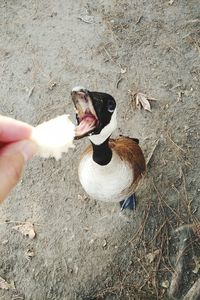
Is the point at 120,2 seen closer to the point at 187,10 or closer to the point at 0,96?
the point at 187,10

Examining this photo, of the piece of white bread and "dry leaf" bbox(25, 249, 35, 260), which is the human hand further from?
"dry leaf" bbox(25, 249, 35, 260)

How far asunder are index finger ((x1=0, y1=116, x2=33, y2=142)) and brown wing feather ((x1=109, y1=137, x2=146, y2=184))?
1.31 metres

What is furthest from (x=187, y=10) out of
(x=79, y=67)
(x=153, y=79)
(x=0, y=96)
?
(x=0, y=96)

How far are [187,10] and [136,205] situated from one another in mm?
1771

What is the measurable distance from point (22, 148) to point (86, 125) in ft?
2.34

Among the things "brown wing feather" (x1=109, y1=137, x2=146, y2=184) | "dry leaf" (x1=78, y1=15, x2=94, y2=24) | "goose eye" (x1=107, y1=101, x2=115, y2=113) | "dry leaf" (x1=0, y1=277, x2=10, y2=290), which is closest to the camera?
"goose eye" (x1=107, y1=101, x2=115, y2=113)

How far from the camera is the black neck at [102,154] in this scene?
2.56 m

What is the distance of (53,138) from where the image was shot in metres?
1.71

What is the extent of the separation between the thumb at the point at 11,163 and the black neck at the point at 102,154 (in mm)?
1070

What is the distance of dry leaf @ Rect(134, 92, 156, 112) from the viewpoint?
3.57 metres

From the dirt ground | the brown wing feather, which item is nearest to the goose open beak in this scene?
the brown wing feather

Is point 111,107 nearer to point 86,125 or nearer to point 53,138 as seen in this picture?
point 86,125

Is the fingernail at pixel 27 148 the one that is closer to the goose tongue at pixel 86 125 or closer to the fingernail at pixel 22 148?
the fingernail at pixel 22 148

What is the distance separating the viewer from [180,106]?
357cm
